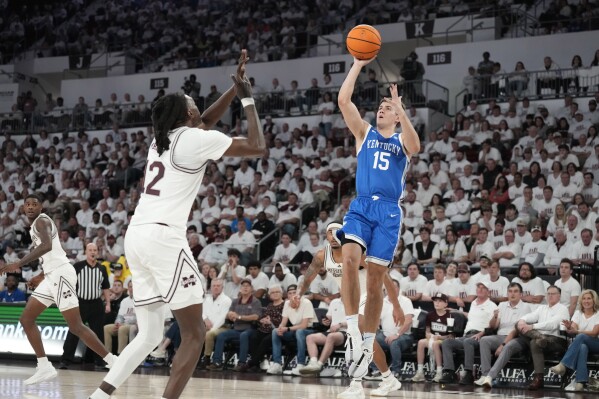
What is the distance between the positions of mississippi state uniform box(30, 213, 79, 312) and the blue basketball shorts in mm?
4155

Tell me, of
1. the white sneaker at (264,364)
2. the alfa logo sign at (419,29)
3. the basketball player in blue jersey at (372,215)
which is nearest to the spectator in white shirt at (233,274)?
the white sneaker at (264,364)

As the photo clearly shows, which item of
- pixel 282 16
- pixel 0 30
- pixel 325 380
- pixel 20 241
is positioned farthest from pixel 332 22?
pixel 325 380

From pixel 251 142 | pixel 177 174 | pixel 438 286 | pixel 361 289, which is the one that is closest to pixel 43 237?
pixel 361 289

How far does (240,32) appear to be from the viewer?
2986 cm

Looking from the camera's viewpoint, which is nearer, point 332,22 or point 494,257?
point 494,257

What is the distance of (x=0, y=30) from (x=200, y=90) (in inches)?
455

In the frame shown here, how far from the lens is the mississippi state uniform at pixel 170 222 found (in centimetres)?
541

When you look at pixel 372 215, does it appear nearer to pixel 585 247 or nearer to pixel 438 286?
pixel 438 286

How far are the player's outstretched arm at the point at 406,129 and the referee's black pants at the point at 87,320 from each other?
8.71 m

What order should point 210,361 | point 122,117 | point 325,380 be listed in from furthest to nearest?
point 122,117, point 210,361, point 325,380

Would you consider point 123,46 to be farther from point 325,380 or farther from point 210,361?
point 325,380

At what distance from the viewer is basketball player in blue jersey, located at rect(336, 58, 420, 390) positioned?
25.5 feet

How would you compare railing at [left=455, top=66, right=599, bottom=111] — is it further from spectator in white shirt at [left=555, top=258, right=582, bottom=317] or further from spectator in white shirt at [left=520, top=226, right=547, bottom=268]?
spectator in white shirt at [left=555, top=258, right=582, bottom=317]

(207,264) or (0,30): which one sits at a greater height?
(0,30)
